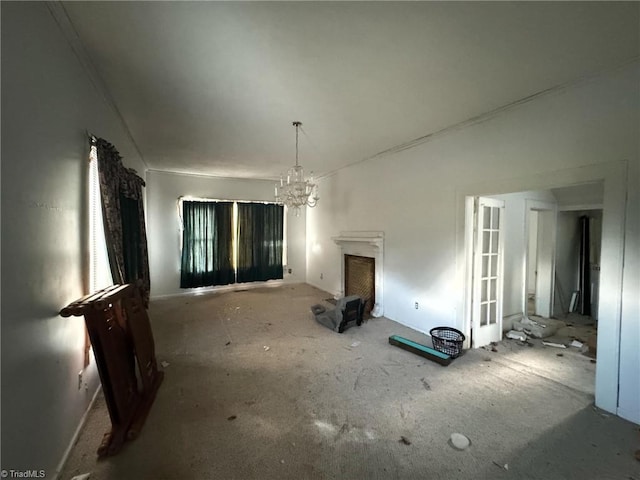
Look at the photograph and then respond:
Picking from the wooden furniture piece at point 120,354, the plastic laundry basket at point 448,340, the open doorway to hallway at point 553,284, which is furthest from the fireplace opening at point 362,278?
the wooden furniture piece at point 120,354

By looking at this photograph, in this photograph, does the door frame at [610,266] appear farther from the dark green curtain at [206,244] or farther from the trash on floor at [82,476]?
the dark green curtain at [206,244]

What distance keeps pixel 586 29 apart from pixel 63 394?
3.87 meters

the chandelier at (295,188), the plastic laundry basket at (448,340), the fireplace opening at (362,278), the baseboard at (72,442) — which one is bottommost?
the baseboard at (72,442)

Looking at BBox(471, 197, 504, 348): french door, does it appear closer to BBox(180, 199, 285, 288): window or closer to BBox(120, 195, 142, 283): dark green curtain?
BBox(120, 195, 142, 283): dark green curtain

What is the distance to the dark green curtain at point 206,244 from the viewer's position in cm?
580

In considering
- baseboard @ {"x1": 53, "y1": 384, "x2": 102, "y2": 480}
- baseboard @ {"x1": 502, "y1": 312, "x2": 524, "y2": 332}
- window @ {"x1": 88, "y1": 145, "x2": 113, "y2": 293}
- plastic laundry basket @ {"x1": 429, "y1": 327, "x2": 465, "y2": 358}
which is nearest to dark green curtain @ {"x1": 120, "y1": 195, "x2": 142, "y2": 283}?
window @ {"x1": 88, "y1": 145, "x2": 113, "y2": 293}

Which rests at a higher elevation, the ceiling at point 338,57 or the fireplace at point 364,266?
the ceiling at point 338,57

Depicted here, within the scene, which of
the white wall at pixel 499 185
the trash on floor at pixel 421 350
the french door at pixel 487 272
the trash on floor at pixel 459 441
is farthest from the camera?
the french door at pixel 487 272

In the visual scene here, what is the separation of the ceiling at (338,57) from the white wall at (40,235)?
1.38ft

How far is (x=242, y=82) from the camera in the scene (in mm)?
2254

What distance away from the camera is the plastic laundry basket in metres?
2.95

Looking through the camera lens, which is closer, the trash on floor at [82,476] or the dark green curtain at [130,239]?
the trash on floor at [82,476]

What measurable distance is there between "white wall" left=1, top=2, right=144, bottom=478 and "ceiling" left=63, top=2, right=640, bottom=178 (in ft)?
1.38

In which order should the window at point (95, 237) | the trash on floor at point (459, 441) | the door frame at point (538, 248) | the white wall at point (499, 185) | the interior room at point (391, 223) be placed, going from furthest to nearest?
the door frame at point (538, 248) < the window at point (95, 237) < the white wall at point (499, 185) < the trash on floor at point (459, 441) < the interior room at point (391, 223)
